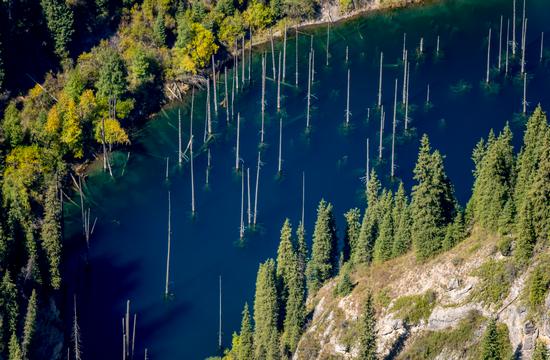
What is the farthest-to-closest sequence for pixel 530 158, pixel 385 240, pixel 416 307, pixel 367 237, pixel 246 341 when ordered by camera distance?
pixel 246 341 < pixel 367 237 < pixel 385 240 < pixel 530 158 < pixel 416 307

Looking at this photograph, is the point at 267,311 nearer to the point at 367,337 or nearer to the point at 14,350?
the point at 367,337

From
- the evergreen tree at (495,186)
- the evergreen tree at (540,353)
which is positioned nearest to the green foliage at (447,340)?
the evergreen tree at (540,353)

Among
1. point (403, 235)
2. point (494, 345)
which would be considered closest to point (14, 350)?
point (403, 235)

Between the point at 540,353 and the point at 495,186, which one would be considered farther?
the point at 495,186

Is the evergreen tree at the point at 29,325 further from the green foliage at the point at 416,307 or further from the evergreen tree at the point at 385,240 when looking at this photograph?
the green foliage at the point at 416,307

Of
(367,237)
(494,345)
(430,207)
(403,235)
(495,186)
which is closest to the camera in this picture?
(494,345)

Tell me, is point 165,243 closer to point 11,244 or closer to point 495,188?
point 11,244

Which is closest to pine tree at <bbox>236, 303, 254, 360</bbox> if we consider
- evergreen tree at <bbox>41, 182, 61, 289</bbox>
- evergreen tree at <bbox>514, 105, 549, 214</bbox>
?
evergreen tree at <bbox>41, 182, 61, 289</bbox>

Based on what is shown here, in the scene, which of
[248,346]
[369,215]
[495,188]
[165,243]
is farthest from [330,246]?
[165,243]
